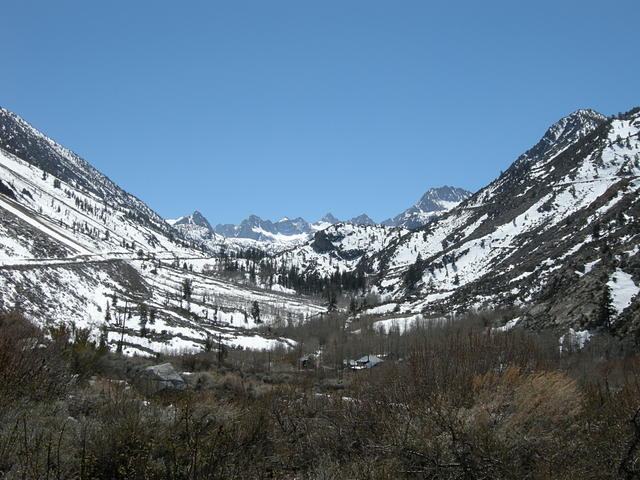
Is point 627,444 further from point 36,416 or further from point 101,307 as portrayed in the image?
point 101,307

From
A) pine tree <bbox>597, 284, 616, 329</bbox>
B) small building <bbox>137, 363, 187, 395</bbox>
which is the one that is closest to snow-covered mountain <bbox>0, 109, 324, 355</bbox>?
small building <bbox>137, 363, 187, 395</bbox>

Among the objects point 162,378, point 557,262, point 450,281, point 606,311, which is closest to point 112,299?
point 162,378

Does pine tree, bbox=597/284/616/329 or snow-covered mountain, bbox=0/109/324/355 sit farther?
snow-covered mountain, bbox=0/109/324/355

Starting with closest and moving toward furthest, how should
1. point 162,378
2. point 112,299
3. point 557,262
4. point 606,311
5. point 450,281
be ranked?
point 162,378 < point 606,311 < point 557,262 < point 112,299 < point 450,281

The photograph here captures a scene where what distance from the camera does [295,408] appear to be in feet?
53.2

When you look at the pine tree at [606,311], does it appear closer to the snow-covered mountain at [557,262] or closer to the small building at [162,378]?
the snow-covered mountain at [557,262]

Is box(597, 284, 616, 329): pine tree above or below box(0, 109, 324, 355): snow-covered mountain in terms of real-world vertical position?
below

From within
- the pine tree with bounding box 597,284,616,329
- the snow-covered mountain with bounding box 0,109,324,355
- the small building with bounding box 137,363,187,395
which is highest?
the snow-covered mountain with bounding box 0,109,324,355

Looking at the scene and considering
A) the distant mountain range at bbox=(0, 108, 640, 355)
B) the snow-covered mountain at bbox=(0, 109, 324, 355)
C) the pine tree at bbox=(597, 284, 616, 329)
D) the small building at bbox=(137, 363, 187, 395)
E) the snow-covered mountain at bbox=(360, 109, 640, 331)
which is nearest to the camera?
the small building at bbox=(137, 363, 187, 395)

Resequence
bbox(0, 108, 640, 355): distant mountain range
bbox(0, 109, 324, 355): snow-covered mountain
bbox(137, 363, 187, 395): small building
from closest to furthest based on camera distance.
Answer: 1. bbox(137, 363, 187, 395): small building
2. bbox(0, 108, 640, 355): distant mountain range
3. bbox(0, 109, 324, 355): snow-covered mountain

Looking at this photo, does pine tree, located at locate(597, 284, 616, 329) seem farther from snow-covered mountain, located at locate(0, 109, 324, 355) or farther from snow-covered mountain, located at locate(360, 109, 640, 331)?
snow-covered mountain, located at locate(0, 109, 324, 355)

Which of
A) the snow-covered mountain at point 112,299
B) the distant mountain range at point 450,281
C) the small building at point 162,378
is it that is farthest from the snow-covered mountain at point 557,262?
the snow-covered mountain at point 112,299

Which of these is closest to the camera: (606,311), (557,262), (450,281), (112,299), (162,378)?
(162,378)

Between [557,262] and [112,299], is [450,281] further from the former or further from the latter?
[112,299]
